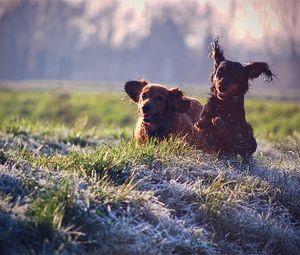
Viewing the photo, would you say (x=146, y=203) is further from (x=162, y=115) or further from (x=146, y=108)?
(x=162, y=115)

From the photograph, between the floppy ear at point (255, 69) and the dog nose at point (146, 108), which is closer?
the floppy ear at point (255, 69)

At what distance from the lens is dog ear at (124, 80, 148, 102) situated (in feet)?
27.4

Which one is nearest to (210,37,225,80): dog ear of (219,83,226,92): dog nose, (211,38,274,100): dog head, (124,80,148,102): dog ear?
(211,38,274,100): dog head

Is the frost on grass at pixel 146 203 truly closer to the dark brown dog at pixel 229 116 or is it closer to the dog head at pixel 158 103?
the dark brown dog at pixel 229 116

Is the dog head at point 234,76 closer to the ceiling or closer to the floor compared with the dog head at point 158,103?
closer to the ceiling

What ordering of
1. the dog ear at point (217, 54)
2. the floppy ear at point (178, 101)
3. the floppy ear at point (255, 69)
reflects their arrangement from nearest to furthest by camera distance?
the floppy ear at point (255, 69) < the dog ear at point (217, 54) < the floppy ear at point (178, 101)

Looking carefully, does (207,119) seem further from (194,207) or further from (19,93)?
(19,93)

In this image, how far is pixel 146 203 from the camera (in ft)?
18.2

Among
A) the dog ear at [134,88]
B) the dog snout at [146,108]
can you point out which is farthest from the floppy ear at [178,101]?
the dog ear at [134,88]

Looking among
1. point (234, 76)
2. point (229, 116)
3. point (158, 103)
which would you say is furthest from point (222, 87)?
point (158, 103)

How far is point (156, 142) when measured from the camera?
301 inches

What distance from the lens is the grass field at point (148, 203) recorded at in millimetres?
4785

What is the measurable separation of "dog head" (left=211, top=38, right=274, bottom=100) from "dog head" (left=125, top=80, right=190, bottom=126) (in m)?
0.63

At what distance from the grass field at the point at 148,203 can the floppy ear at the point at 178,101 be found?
33.8 inches
